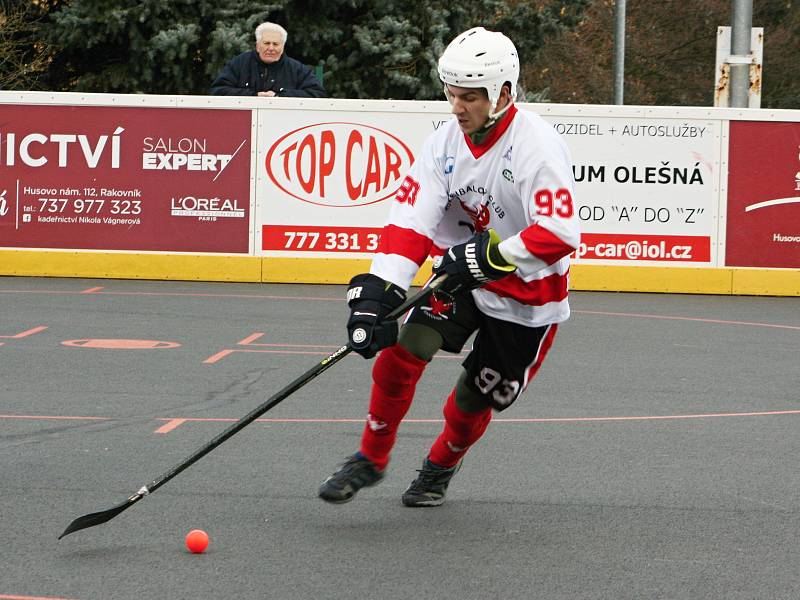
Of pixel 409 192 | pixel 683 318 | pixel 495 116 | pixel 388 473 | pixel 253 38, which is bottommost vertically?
pixel 388 473

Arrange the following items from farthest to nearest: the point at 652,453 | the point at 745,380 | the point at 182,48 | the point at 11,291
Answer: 1. the point at 182,48
2. the point at 11,291
3. the point at 745,380
4. the point at 652,453

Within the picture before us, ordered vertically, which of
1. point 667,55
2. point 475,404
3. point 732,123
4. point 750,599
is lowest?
point 750,599

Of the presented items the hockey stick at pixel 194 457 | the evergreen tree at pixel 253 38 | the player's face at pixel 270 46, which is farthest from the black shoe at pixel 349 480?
the evergreen tree at pixel 253 38

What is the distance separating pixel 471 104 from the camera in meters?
5.61

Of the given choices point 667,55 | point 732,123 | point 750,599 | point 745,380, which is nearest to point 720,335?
point 745,380

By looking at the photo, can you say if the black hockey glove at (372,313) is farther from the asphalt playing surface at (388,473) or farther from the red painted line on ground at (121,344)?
the red painted line on ground at (121,344)

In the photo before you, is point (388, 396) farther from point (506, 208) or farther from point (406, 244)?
point (506, 208)

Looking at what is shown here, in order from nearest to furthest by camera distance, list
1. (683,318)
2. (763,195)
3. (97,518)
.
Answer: (97,518)
(683,318)
(763,195)

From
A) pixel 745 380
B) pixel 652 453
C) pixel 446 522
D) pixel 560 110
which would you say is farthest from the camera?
pixel 560 110

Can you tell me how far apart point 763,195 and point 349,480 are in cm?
983

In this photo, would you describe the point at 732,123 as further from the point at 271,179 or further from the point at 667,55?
the point at 667,55

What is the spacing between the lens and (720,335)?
39.3ft

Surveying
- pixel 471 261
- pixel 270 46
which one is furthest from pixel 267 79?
pixel 471 261

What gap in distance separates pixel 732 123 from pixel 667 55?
26.4m
